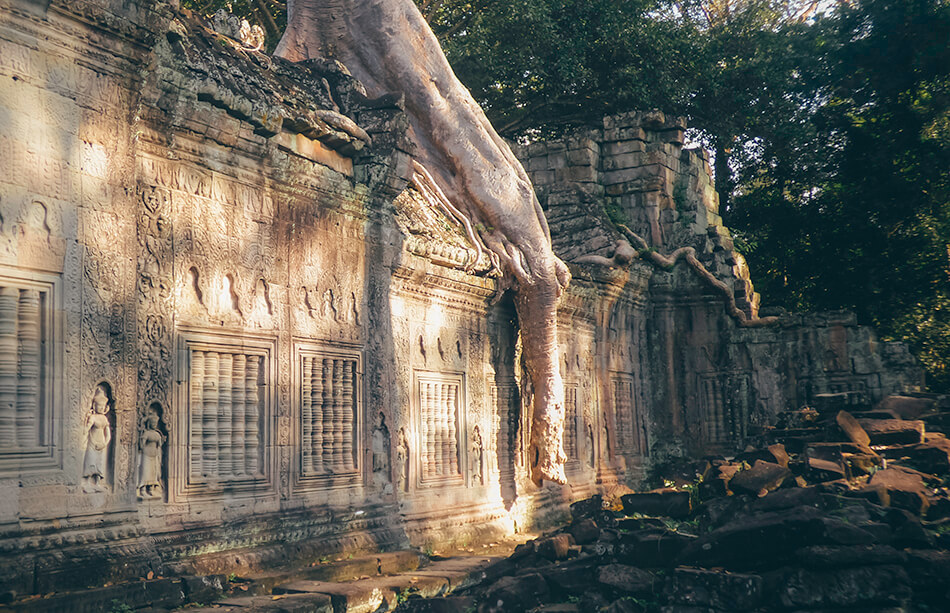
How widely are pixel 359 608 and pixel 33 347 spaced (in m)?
2.19

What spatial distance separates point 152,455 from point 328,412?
1.75 m

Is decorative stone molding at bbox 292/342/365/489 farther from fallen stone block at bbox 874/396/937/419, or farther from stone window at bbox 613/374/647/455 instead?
fallen stone block at bbox 874/396/937/419

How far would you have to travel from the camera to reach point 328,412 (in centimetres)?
720

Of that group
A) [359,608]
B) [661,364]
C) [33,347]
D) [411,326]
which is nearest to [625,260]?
[661,364]

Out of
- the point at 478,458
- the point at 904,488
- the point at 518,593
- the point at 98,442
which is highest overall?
the point at 98,442

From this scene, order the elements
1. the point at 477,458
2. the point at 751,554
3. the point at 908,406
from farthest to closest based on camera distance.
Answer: the point at 908,406 < the point at 477,458 < the point at 751,554

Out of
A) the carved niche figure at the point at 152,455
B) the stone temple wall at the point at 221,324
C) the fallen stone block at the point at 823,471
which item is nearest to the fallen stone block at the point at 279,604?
the stone temple wall at the point at 221,324

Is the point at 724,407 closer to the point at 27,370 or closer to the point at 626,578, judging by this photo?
the point at 626,578

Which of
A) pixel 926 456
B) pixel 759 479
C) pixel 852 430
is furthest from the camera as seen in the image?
pixel 852 430

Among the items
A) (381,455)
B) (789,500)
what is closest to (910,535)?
(789,500)

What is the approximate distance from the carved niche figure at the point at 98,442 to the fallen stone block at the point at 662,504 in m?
4.63

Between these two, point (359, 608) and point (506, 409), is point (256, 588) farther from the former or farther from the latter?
point (506, 409)

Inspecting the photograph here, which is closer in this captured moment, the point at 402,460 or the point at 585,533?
the point at 585,533

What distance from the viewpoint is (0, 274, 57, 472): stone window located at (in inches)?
188
